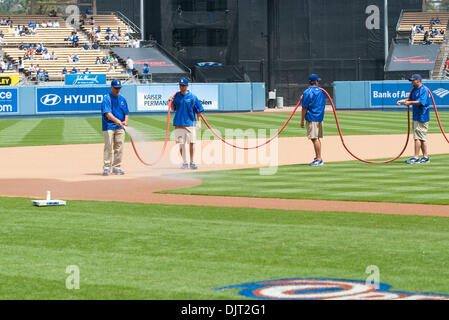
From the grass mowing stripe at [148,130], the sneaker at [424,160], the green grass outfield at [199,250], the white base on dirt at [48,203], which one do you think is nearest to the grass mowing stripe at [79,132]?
the grass mowing stripe at [148,130]

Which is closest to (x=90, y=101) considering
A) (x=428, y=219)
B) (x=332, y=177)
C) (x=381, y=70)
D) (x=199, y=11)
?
(x=199, y=11)

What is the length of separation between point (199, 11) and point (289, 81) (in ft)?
29.2

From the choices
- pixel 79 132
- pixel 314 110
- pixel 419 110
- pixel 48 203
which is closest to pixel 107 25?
pixel 79 132

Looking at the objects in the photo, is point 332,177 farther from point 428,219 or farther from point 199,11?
point 199,11

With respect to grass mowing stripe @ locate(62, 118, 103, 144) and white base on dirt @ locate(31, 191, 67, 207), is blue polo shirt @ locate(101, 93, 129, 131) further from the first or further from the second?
grass mowing stripe @ locate(62, 118, 103, 144)

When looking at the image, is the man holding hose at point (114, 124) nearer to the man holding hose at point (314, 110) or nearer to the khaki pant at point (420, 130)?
the man holding hose at point (314, 110)

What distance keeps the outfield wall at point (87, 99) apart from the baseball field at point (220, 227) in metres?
23.3

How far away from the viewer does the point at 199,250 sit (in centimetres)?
888

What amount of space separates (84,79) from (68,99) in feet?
15.3

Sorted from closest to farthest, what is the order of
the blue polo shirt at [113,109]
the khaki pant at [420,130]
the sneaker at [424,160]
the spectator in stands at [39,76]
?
the blue polo shirt at [113,109] < the khaki pant at [420,130] < the sneaker at [424,160] < the spectator in stands at [39,76]

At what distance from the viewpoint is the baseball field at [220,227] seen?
7.35 meters

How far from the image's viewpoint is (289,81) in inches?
2525

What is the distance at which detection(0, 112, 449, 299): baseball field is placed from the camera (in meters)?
7.35

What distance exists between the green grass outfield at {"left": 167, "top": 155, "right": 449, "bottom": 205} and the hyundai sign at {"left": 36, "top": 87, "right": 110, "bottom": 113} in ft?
92.5
